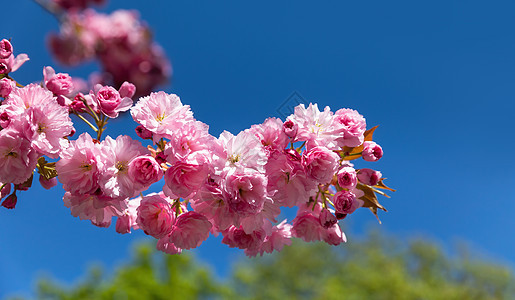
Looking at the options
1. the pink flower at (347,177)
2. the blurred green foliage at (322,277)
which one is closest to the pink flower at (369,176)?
the pink flower at (347,177)

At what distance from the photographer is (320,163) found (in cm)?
140

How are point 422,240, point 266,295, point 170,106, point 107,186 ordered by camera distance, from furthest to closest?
1. point 422,240
2. point 266,295
3. point 170,106
4. point 107,186

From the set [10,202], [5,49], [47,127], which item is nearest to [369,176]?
[47,127]

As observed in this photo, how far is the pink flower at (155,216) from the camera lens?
1.45 meters

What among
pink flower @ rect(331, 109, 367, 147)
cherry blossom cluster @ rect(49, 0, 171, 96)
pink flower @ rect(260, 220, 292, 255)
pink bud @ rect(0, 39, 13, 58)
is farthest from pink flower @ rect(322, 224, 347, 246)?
cherry blossom cluster @ rect(49, 0, 171, 96)

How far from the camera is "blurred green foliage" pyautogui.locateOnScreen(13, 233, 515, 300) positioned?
11648mm

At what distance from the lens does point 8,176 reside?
1319 millimetres

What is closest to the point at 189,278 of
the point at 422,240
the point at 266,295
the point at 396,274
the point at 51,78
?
the point at 266,295

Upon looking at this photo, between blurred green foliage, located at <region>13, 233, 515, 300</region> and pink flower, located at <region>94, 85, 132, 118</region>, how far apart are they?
1033cm

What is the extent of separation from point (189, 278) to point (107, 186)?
38.8 ft

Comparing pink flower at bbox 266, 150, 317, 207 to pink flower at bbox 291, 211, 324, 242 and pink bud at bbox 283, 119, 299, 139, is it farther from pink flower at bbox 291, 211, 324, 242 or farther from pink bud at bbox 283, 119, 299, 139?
pink flower at bbox 291, 211, 324, 242

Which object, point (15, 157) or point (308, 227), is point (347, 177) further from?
point (15, 157)

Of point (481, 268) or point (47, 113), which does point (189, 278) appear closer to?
point (481, 268)

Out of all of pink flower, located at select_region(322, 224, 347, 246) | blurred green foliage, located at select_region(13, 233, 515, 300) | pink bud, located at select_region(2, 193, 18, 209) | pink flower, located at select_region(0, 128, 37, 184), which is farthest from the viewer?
blurred green foliage, located at select_region(13, 233, 515, 300)
